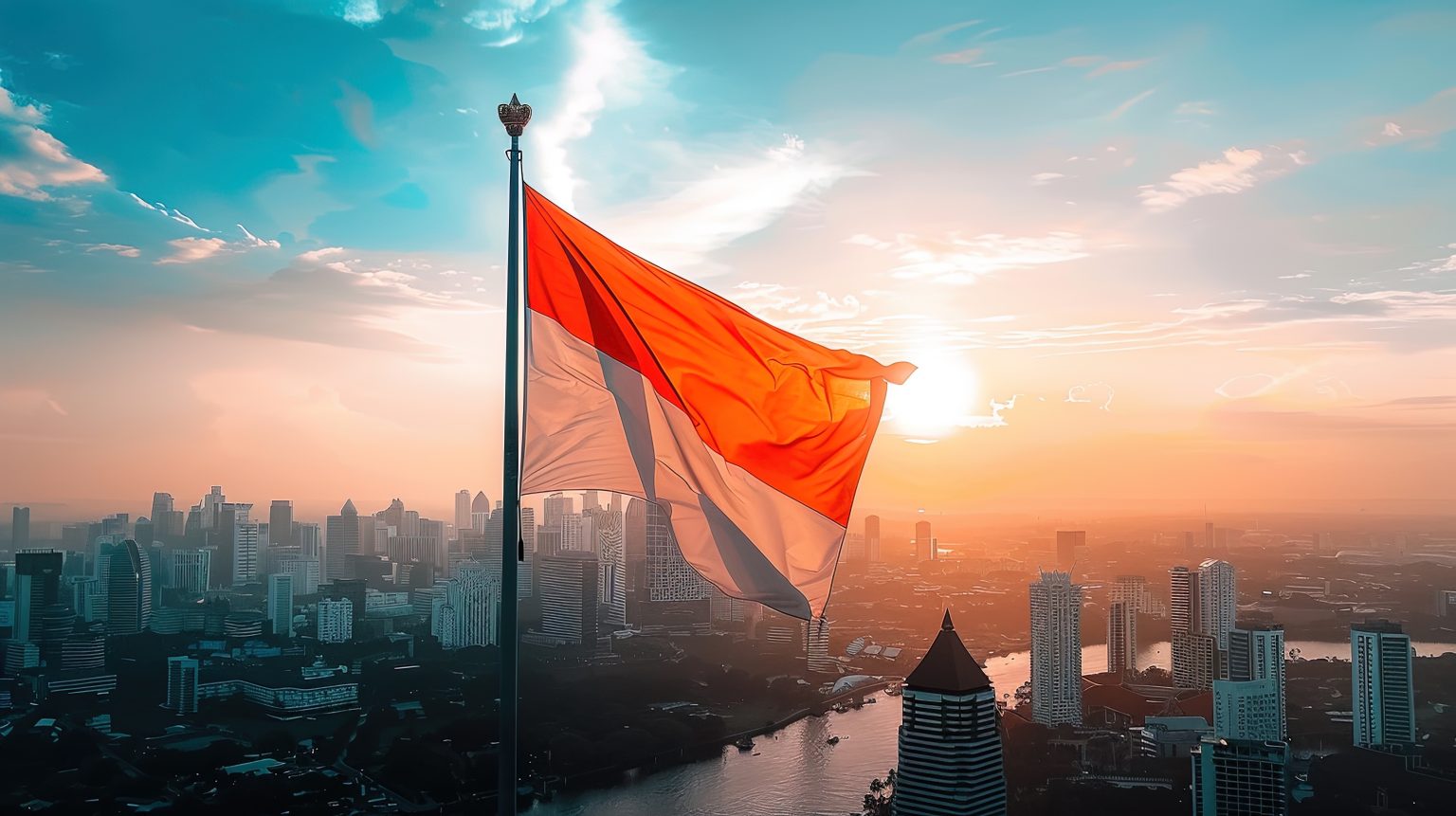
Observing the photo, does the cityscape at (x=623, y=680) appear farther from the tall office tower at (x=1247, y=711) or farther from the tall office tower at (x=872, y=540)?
the tall office tower at (x=872, y=540)

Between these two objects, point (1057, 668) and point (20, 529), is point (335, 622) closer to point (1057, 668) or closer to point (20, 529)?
point (20, 529)

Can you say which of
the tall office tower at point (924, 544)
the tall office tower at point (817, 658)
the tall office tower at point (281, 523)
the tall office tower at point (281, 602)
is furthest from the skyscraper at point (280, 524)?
the tall office tower at point (924, 544)

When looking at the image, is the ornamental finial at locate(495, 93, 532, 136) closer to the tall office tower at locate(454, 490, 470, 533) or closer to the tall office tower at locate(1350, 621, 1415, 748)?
the tall office tower at locate(1350, 621, 1415, 748)

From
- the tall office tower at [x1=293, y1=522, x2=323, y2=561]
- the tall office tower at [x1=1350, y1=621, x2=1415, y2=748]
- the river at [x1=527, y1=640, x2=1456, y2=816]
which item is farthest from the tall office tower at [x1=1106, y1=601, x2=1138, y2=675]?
the tall office tower at [x1=293, y1=522, x2=323, y2=561]

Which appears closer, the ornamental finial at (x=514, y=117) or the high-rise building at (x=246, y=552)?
the ornamental finial at (x=514, y=117)

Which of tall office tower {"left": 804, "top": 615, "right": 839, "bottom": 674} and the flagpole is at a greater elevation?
the flagpole

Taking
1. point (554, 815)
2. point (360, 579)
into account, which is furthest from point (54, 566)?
point (554, 815)

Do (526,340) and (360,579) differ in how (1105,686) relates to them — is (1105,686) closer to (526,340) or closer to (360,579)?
(360,579)
